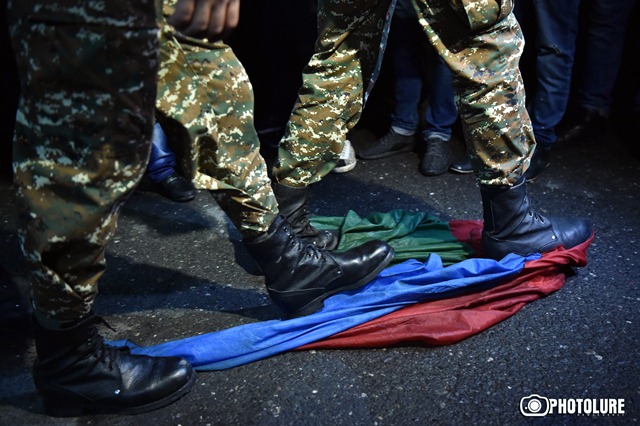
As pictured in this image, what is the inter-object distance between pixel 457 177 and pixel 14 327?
6.91ft

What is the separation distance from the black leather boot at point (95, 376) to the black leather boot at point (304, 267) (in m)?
0.38

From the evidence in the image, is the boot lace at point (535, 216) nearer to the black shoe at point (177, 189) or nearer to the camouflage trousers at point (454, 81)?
the camouflage trousers at point (454, 81)

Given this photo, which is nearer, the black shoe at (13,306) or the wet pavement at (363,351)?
the wet pavement at (363,351)

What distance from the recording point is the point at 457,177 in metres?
3.18

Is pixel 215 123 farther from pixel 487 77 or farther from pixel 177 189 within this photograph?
pixel 177 189

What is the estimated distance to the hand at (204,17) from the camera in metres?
1.35

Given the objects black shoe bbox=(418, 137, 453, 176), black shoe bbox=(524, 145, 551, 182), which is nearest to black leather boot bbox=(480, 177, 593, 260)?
black shoe bbox=(524, 145, 551, 182)

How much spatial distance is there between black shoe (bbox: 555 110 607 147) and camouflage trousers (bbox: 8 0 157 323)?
107 inches

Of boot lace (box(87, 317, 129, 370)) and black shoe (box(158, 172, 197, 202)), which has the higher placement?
boot lace (box(87, 317, 129, 370))

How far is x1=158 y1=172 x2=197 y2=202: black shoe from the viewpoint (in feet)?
9.93

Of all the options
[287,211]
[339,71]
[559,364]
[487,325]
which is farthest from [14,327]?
[559,364]

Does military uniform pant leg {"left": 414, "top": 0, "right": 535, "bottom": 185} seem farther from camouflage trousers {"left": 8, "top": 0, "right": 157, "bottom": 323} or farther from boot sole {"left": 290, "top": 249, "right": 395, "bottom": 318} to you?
camouflage trousers {"left": 8, "top": 0, "right": 157, "bottom": 323}

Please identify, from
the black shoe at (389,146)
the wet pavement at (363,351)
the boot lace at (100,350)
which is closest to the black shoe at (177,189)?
the wet pavement at (363,351)

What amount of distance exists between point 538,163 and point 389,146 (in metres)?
0.79
